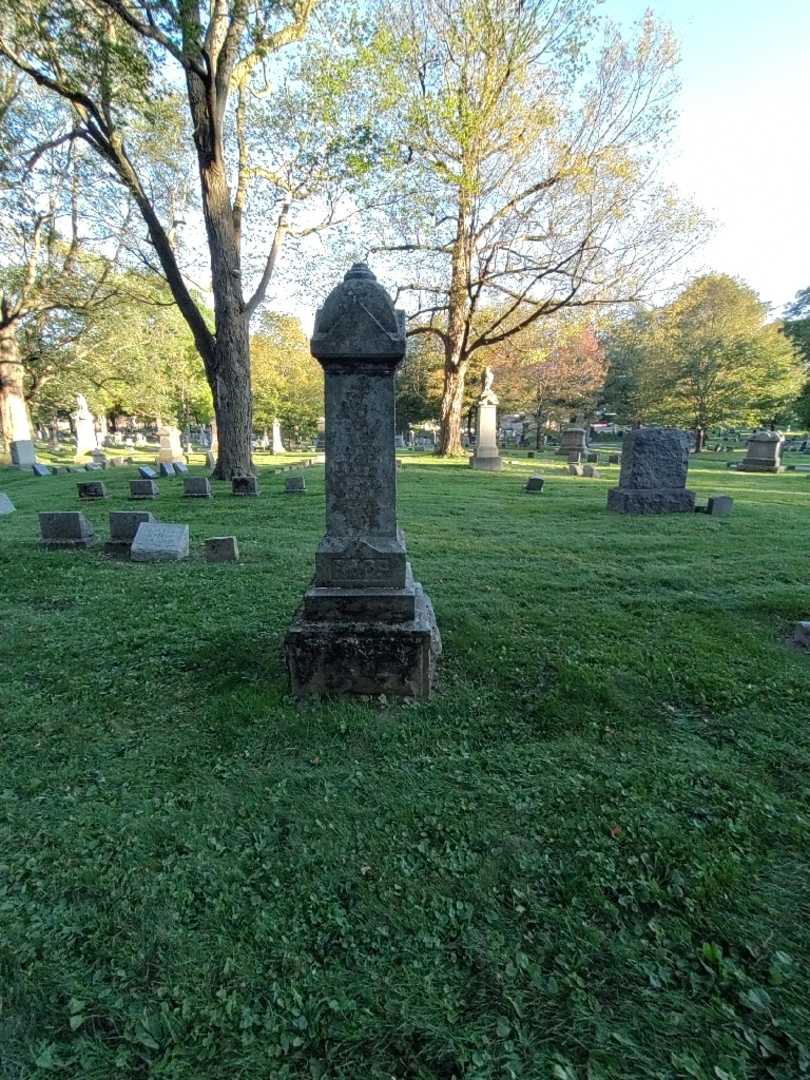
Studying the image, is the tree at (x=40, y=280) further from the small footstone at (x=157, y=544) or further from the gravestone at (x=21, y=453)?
the small footstone at (x=157, y=544)

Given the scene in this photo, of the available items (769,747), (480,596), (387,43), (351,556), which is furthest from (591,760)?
(387,43)

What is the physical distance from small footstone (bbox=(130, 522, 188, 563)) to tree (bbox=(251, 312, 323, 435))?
24.7m

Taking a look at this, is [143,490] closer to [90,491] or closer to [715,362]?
[90,491]

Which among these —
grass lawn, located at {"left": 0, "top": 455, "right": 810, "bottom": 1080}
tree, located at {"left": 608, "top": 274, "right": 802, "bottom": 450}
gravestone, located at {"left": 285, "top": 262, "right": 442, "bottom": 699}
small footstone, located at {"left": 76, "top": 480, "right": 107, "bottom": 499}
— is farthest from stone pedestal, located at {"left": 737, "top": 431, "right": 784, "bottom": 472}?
small footstone, located at {"left": 76, "top": 480, "right": 107, "bottom": 499}

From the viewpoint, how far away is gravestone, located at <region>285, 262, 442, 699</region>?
325 centimetres

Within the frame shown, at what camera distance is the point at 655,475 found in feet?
32.5

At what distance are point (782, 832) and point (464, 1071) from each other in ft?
5.60

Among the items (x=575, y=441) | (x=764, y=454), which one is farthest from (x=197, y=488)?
(x=764, y=454)

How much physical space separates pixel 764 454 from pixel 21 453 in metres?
27.9

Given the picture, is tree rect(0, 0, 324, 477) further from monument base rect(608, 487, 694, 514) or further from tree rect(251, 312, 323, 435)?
tree rect(251, 312, 323, 435)

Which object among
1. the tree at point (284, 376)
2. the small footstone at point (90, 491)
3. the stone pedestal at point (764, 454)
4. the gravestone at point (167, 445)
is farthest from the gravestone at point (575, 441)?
the small footstone at point (90, 491)

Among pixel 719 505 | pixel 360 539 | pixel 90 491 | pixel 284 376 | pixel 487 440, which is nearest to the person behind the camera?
pixel 360 539

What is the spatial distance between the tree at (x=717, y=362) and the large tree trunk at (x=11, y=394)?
82.4 ft

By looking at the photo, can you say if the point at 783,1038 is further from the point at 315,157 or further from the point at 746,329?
the point at 746,329
